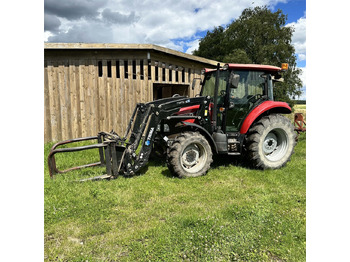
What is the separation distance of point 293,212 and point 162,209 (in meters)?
1.92

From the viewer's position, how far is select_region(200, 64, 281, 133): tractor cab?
5.37 meters

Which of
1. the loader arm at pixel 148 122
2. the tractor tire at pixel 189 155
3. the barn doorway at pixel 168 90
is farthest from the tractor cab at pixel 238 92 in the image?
the barn doorway at pixel 168 90

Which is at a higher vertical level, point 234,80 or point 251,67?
point 251,67

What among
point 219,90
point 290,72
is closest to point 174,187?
point 219,90

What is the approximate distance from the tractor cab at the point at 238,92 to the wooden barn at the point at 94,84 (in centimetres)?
340

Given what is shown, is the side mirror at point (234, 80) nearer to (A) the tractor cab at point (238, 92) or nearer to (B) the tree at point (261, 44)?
(A) the tractor cab at point (238, 92)

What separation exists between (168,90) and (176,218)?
9738 mm

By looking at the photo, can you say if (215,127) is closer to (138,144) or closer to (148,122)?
(148,122)

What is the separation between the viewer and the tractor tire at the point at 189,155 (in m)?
4.68

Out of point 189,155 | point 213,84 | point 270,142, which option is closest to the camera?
point 189,155

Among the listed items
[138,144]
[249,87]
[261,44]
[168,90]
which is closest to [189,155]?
[138,144]

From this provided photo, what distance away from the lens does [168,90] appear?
489 inches

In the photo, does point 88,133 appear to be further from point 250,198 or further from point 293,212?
point 293,212

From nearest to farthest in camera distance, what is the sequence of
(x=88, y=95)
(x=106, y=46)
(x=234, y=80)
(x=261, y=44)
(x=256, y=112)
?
(x=234, y=80) < (x=256, y=112) < (x=106, y=46) < (x=88, y=95) < (x=261, y=44)
